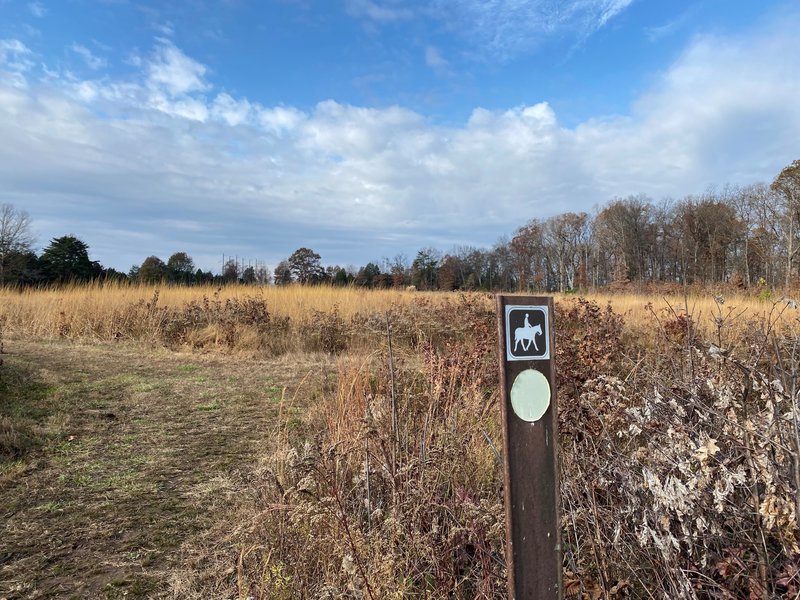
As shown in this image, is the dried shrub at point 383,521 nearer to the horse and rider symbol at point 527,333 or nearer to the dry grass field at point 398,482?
the dry grass field at point 398,482

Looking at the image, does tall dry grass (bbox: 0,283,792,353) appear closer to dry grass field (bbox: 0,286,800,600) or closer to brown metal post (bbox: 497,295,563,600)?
dry grass field (bbox: 0,286,800,600)

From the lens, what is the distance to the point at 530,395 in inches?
49.7

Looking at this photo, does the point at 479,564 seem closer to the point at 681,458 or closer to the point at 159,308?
the point at 681,458

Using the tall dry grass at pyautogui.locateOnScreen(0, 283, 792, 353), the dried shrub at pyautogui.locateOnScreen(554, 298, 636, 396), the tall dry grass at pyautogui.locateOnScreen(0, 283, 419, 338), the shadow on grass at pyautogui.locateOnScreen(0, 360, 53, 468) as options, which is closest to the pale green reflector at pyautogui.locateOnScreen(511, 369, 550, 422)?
the dried shrub at pyautogui.locateOnScreen(554, 298, 636, 396)

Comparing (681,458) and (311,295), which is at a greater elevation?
(311,295)

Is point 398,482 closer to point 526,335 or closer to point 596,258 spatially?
point 526,335

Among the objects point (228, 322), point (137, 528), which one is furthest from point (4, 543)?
point (228, 322)

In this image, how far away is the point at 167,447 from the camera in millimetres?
3824

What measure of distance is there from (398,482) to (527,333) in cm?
126

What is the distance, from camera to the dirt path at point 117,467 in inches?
87.9

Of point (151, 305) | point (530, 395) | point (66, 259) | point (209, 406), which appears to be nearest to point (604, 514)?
point (530, 395)

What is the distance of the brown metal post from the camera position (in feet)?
3.99

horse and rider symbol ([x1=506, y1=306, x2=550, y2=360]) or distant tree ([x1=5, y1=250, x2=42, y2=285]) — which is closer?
horse and rider symbol ([x1=506, y1=306, x2=550, y2=360])

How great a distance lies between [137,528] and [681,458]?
8.83ft
